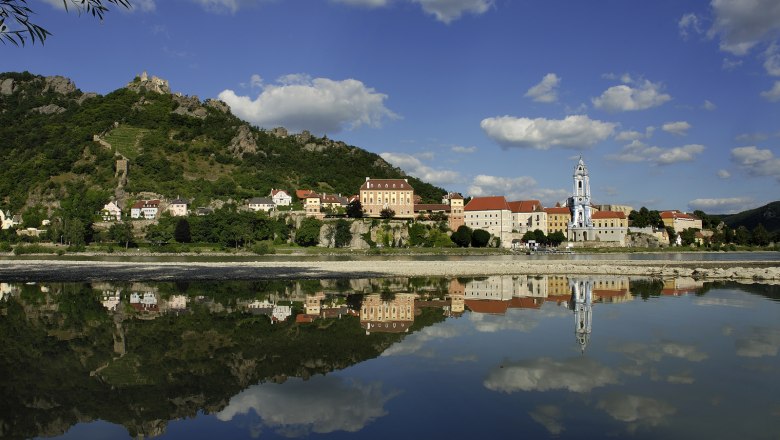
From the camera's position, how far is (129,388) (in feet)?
32.1

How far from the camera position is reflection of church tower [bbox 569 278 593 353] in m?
14.8

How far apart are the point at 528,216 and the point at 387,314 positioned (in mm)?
79062

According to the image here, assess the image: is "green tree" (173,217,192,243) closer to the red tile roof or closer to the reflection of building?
the red tile roof

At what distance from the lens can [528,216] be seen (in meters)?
94.1

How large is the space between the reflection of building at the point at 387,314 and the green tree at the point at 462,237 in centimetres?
5338

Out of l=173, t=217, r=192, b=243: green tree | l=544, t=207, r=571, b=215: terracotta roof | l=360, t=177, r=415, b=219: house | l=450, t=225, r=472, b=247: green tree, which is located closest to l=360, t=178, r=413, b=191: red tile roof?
l=360, t=177, r=415, b=219: house

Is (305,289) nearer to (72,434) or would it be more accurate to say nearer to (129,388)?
(129,388)

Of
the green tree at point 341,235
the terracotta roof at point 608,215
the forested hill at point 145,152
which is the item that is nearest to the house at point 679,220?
the terracotta roof at point 608,215

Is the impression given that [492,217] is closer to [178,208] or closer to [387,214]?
[387,214]

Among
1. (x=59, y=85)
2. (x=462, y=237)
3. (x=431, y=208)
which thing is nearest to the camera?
(x=462, y=237)

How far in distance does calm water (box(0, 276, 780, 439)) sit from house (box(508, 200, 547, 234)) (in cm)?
7258

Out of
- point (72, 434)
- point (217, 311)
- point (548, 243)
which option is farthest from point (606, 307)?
point (548, 243)

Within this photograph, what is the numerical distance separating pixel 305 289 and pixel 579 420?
2010 centimetres

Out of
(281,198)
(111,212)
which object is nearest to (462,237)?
(281,198)
